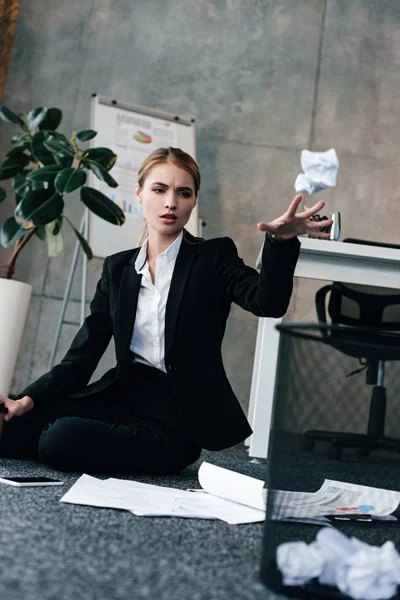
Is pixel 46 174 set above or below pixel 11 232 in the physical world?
above

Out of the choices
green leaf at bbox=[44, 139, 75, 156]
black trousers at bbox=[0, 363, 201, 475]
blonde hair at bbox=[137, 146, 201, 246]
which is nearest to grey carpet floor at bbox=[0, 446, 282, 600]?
black trousers at bbox=[0, 363, 201, 475]

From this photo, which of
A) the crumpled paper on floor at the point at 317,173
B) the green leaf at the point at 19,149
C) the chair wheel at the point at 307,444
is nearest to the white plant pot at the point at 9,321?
the green leaf at the point at 19,149

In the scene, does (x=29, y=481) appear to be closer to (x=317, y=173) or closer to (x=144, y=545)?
(x=144, y=545)

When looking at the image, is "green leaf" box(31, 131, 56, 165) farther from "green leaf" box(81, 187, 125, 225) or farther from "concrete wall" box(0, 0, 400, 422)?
"concrete wall" box(0, 0, 400, 422)

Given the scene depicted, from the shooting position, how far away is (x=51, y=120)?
3.17m

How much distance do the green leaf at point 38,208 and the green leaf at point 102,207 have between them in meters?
0.14

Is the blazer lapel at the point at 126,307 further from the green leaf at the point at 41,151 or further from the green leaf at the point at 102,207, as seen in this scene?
the green leaf at the point at 41,151

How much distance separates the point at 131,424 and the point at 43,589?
1.11m

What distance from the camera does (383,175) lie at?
13.2 ft

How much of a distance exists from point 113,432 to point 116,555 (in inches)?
32.7

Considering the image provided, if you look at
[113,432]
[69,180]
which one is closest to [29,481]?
[113,432]

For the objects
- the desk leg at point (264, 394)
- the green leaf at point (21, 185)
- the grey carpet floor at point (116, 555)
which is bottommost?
the grey carpet floor at point (116, 555)

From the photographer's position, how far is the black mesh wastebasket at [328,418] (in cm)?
102

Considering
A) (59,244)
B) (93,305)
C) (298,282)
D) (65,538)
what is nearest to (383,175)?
(298,282)
